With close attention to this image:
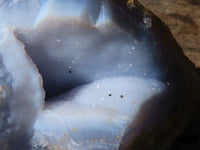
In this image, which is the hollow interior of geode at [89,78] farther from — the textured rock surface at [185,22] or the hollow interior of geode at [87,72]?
the textured rock surface at [185,22]

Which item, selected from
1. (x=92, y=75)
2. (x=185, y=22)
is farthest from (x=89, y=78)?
(x=185, y=22)

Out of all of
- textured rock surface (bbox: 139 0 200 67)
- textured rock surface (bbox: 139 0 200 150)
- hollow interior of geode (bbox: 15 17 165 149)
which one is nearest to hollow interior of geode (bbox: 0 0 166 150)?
hollow interior of geode (bbox: 15 17 165 149)

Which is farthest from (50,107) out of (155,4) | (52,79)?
(155,4)

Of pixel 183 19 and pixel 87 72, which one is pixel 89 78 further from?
pixel 183 19

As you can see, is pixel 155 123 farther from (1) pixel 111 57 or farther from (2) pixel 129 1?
(2) pixel 129 1

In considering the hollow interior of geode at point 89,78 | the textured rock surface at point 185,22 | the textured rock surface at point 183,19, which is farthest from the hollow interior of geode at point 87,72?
the textured rock surface at point 183,19

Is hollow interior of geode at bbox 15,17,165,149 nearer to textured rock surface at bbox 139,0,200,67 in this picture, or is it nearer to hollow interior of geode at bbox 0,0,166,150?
hollow interior of geode at bbox 0,0,166,150
